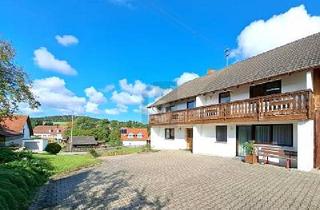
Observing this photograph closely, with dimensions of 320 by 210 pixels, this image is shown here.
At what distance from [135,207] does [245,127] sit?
1275cm

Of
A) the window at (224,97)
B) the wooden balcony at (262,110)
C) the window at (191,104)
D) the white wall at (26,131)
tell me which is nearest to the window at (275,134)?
the wooden balcony at (262,110)

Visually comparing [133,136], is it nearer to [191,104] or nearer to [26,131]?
[26,131]

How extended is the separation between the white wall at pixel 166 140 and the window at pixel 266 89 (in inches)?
480

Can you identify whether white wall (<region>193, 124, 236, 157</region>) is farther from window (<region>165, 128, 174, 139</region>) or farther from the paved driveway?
window (<region>165, 128, 174, 139</region>)

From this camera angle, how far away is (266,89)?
17734 mm

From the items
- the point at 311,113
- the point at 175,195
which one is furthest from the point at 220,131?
the point at 175,195

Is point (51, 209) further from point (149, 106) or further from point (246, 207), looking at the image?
point (149, 106)

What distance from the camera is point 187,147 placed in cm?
2908

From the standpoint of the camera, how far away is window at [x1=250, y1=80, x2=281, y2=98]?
1698 centimetres

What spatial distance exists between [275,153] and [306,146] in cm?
219

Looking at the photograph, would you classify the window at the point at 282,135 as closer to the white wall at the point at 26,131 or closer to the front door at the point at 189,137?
the front door at the point at 189,137

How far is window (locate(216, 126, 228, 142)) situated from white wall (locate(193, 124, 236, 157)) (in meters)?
0.32

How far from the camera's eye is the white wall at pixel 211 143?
2066cm

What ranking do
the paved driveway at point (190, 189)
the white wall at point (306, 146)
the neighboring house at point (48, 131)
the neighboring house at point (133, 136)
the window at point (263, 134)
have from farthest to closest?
the neighboring house at point (48, 131)
the neighboring house at point (133, 136)
the window at point (263, 134)
the white wall at point (306, 146)
the paved driveway at point (190, 189)
